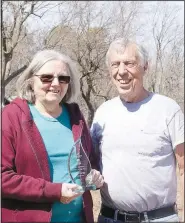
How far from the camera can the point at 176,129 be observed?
1.82 meters

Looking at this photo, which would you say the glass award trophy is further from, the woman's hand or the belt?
the belt

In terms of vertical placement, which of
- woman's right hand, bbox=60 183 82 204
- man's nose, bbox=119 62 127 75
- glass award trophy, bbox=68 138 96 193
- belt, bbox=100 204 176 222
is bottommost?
belt, bbox=100 204 176 222

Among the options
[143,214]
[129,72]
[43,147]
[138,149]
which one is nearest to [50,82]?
[43,147]

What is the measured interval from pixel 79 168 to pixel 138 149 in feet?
0.98

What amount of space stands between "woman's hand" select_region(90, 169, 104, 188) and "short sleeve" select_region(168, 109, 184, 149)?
0.38 metres

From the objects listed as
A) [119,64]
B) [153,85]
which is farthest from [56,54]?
[153,85]

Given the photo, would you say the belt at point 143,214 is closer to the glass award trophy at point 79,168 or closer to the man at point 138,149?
the man at point 138,149

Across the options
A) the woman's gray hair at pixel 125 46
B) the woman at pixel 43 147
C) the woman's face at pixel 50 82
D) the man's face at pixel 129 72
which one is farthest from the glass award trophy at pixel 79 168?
the woman's gray hair at pixel 125 46

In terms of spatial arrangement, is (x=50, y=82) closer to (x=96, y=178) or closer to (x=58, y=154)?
(x=58, y=154)

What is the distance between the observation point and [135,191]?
1864 mm

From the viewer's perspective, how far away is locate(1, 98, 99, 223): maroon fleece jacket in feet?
5.40

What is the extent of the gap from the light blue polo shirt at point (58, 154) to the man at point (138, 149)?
8.6 inches

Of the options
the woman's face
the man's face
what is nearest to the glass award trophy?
the woman's face

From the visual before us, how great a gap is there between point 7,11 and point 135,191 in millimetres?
9453
